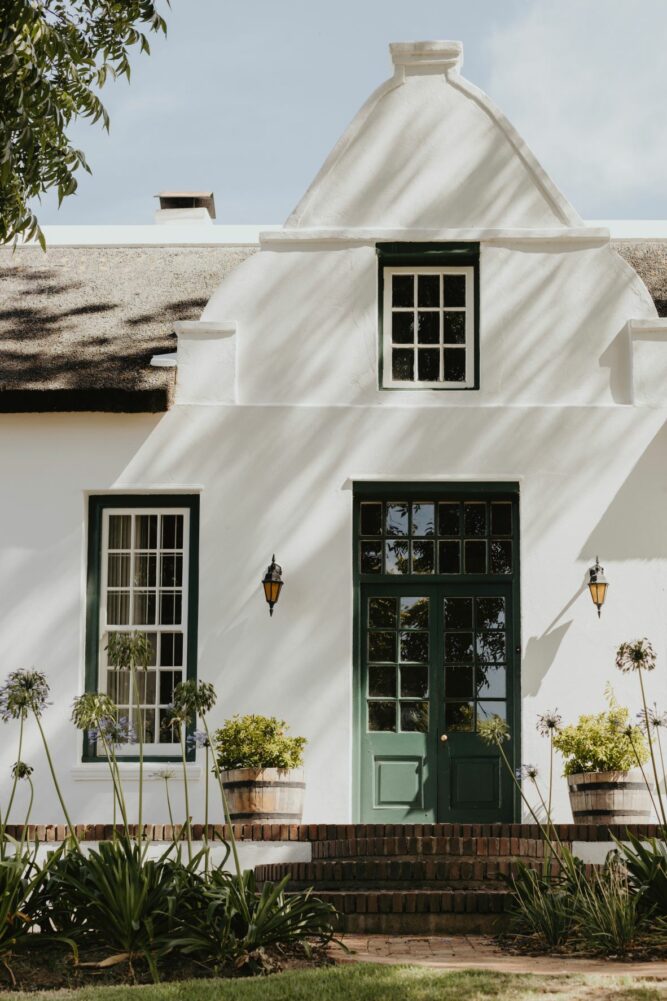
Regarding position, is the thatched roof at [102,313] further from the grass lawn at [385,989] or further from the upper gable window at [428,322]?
the grass lawn at [385,989]

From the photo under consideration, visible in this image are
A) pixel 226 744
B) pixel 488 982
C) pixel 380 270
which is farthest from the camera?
pixel 380 270

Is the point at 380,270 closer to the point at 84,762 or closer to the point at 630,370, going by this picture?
the point at 630,370

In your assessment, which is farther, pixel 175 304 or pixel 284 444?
pixel 175 304

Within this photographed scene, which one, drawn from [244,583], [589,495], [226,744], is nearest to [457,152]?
[589,495]

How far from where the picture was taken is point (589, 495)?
12758 mm

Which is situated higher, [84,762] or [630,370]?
[630,370]

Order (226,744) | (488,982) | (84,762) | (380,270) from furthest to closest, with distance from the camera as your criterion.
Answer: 1. (380,270)
2. (84,762)
3. (226,744)
4. (488,982)

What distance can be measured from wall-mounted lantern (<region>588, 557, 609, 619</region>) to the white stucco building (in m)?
0.14

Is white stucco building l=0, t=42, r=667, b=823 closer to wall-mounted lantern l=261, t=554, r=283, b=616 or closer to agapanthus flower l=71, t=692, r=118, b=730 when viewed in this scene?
wall-mounted lantern l=261, t=554, r=283, b=616

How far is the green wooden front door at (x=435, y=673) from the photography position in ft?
41.1

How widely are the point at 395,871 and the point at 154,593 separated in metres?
3.97

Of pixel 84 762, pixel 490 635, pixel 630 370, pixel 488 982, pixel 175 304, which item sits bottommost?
pixel 488 982

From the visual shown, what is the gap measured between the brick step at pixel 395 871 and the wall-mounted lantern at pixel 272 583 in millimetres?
2796

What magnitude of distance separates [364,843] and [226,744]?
5.33ft
